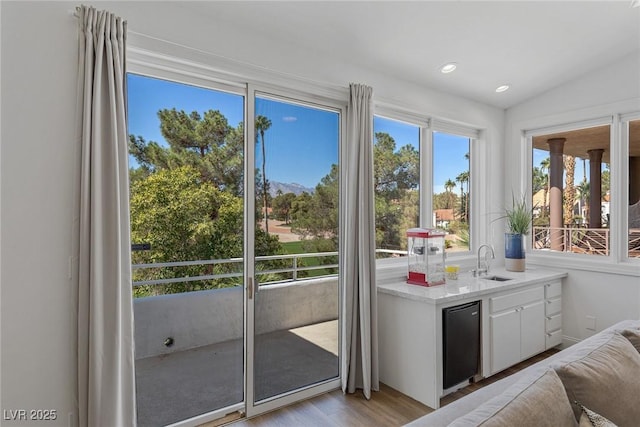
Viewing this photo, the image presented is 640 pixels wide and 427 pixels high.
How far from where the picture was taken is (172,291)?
99.5 inches

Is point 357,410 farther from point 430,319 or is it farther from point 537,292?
point 537,292

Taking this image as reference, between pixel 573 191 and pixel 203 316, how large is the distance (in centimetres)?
371

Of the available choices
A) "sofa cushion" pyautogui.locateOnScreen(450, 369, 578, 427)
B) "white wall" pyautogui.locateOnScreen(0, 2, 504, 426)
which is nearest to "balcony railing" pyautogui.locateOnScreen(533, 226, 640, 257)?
"sofa cushion" pyautogui.locateOnScreen(450, 369, 578, 427)

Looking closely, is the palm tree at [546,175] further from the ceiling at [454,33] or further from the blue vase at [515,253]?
the ceiling at [454,33]

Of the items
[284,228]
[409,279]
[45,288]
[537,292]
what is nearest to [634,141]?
[537,292]

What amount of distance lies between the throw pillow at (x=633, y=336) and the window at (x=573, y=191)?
2.35m

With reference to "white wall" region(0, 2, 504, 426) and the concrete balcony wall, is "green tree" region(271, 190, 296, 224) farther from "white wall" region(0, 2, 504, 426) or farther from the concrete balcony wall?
"white wall" region(0, 2, 504, 426)

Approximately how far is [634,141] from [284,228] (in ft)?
10.9

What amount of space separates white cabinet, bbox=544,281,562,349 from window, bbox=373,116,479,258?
86cm

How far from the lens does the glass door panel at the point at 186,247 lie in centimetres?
234

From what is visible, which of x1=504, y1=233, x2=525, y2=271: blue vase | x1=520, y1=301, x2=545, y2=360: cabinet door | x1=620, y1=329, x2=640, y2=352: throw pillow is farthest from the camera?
x1=504, y1=233, x2=525, y2=271: blue vase

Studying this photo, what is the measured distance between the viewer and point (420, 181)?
366 cm

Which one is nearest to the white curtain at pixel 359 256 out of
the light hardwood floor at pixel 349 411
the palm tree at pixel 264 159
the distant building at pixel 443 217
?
the light hardwood floor at pixel 349 411

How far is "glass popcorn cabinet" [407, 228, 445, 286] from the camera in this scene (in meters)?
3.14
